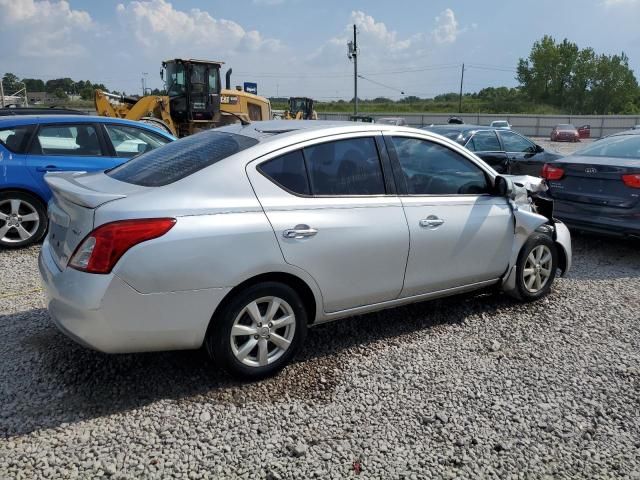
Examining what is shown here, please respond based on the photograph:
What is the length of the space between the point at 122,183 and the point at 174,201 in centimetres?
58

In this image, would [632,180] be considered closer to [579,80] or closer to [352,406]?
[352,406]

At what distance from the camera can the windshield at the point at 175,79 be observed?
16.2 metres

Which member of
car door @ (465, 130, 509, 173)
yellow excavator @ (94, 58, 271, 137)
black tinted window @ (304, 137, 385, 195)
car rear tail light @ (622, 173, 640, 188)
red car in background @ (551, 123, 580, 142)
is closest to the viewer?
black tinted window @ (304, 137, 385, 195)

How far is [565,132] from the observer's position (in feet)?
138

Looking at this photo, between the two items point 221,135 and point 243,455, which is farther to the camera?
point 221,135

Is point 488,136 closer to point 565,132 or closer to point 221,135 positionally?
point 221,135

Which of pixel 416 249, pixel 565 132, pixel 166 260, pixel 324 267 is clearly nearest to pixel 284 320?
pixel 324 267

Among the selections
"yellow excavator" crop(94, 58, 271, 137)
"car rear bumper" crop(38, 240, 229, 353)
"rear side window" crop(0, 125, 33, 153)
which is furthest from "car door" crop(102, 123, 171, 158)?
"yellow excavator" crop(94, 58, 271, 137)

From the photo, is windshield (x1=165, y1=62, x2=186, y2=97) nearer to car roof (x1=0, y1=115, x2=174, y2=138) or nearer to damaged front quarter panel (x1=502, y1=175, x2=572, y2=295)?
car roof (x1=0, y1=115, x2=174, y2=138)

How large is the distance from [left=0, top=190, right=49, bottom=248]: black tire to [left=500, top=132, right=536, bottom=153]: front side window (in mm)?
7810

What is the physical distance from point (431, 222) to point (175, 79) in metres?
14.1

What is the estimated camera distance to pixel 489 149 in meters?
10.1

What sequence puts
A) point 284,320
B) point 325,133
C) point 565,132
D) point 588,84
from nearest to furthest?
point 284,320 < point 325,133 < point 565,132 < point 588,84

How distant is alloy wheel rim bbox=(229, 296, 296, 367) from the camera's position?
3276 mm
